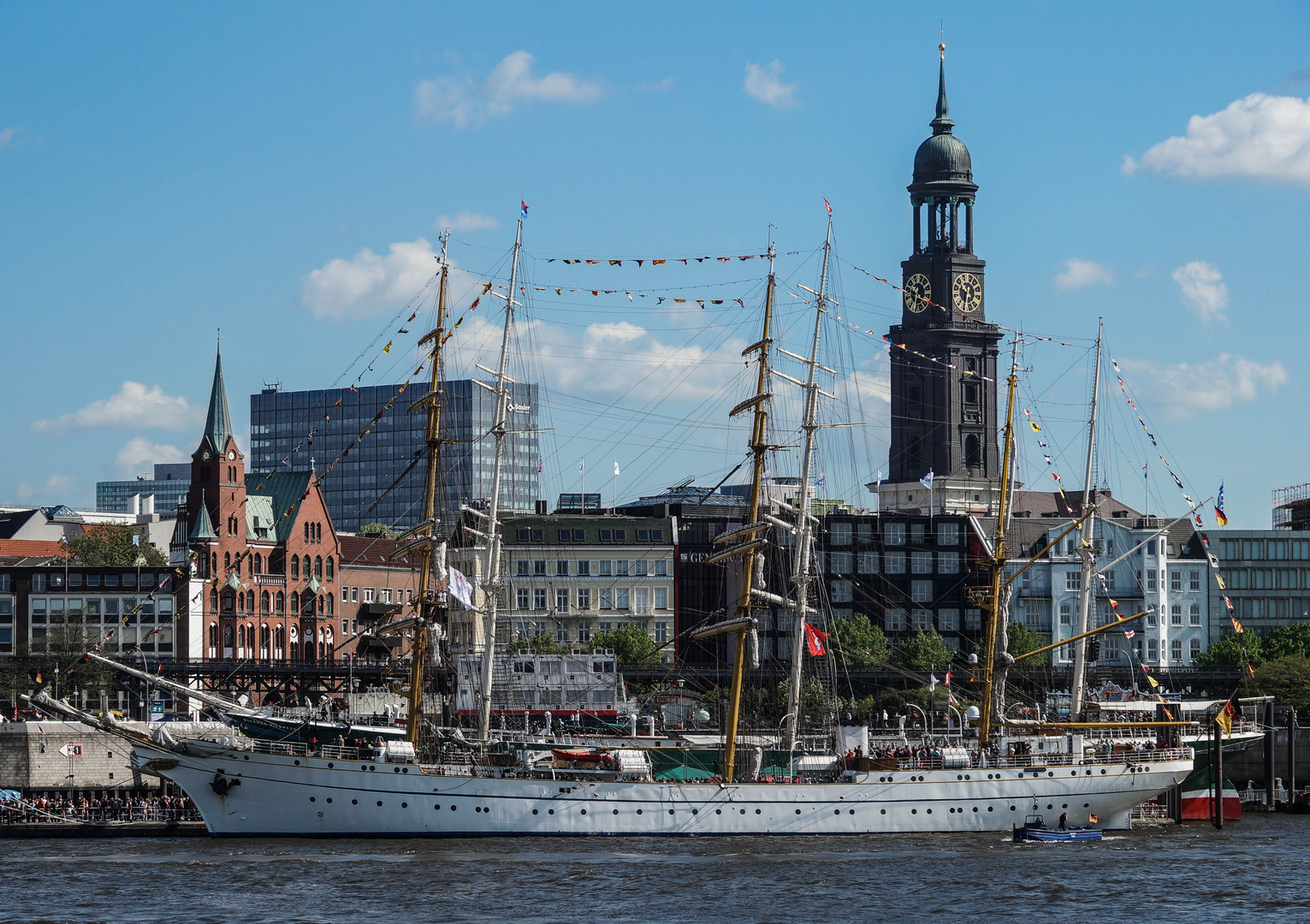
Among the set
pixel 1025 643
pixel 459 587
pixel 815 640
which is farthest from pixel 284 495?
pixel 815 640

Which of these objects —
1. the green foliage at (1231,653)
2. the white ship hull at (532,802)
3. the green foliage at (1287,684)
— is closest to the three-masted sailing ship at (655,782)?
the white ship hull at (532,802)

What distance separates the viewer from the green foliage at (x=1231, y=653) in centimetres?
15099

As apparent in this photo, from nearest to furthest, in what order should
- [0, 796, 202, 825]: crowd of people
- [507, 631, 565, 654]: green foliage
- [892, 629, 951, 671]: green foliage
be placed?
[0, 796, 202, 825]: crowd of people
[892, 629, 951, 671]: green foliage
[507, 631, 565, 654]: green foliage

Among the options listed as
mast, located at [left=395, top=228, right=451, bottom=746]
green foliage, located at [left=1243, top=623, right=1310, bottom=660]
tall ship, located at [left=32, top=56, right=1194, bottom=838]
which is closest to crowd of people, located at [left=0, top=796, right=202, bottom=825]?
tall ship, located at [left=32, top=56, right=1194, bottom=838]

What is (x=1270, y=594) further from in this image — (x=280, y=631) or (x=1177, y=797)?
(x=280, y=631)

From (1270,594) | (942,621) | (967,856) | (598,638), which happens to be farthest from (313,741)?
(1270,594)

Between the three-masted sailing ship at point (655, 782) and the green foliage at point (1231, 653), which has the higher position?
the green foliage at point (1231, 653)

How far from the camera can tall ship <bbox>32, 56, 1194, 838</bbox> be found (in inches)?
3664

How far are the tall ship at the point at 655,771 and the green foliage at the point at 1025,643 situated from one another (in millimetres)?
53791

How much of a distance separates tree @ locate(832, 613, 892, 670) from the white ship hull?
55507 millimetres

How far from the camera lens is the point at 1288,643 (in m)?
155

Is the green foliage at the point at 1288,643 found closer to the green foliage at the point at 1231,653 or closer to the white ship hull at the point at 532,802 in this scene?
the green foliage at the point at 1231,653

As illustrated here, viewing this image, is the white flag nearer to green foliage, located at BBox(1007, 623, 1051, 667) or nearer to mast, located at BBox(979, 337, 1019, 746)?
mast, located at BBox(979, 337, 1019, 746)

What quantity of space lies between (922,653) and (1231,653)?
22.7 m
